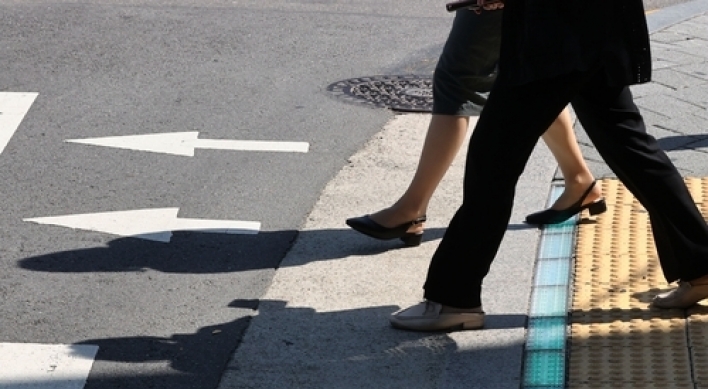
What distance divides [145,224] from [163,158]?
963 millimetres

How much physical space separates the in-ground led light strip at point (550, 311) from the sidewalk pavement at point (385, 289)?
4 cm

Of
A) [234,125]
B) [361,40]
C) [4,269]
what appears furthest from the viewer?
[361,40]

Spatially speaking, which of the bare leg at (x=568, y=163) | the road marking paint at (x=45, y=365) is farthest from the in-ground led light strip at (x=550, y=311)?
the road marking paint at (x=45, y=365)

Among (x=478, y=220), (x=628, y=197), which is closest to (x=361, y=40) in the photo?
(x=628, y=197)

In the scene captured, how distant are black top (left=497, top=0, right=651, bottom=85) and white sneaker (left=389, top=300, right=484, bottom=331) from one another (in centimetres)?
87

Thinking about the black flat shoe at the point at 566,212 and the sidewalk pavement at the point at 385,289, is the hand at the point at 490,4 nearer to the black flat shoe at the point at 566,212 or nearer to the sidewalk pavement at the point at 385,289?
the sidewalk pavement at the point at 385,289

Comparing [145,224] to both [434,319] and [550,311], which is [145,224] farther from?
[550,311]

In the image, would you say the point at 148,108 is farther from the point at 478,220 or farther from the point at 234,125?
the point at 478,220

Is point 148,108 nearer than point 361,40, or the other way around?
point 148,108

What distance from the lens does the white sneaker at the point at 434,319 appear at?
4602 mm

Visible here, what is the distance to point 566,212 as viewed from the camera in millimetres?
5609

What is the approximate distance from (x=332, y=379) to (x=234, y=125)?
3.18 meters

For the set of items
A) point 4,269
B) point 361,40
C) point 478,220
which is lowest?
point 361,40

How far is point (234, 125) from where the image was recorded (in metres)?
7.24
